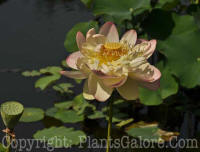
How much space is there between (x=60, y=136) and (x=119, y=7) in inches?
28.7

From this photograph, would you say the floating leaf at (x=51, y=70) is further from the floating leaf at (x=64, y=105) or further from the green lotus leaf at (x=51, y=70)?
the floating leaf at (x=64, y=105)

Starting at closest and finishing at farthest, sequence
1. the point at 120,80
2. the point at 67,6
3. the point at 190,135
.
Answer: the point at 120,80, the point at 190,135, the point at 67,6

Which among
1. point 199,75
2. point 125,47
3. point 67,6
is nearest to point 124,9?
point 199,75

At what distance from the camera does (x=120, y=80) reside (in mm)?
600

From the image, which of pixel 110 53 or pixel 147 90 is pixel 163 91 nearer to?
pixel 147 90

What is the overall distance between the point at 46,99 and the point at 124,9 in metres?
0.71

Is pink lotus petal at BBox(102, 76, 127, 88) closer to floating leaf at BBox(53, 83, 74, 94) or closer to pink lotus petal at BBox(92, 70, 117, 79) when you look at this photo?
pink lotus petal at BBox(92, 70, 117, 79)

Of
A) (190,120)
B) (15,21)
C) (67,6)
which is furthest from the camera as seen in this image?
(67,6)

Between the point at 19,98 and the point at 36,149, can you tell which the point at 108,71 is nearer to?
the point at 36,149

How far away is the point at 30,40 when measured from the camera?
9.18 ft

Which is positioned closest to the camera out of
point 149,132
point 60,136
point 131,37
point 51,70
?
point 131,37

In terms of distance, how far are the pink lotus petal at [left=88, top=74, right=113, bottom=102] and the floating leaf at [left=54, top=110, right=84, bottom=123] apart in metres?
1.30

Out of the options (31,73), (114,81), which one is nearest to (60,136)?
(31,73)

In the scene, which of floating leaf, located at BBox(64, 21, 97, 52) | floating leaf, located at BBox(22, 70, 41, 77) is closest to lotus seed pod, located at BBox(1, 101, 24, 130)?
floating leaf, located at BBox(64, 21, 97, 52)
